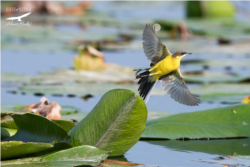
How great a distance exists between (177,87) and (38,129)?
43cm

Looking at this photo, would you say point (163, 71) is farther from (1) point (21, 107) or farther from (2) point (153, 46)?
(1) point (21, 107)

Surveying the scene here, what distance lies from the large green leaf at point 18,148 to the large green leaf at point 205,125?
50 cm

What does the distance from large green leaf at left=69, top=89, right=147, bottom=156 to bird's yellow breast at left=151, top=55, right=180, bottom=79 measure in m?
0.11

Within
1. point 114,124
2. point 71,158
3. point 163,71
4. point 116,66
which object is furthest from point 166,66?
point 116,66

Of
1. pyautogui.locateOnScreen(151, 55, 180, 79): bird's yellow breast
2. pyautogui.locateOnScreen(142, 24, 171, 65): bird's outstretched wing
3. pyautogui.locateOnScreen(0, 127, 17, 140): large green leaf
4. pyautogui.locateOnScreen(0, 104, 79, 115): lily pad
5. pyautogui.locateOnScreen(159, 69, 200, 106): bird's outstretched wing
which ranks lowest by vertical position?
pyautogui.locateOnScreen(0, 104, 79, 115): lily pad

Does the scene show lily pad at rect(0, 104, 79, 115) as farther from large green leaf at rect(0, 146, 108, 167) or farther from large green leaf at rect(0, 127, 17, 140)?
large green leaf at rect(0, 146, 108, 167)

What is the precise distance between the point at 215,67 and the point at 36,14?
17.6 feet

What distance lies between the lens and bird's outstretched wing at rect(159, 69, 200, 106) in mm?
1304

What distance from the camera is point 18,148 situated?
122 centimetres

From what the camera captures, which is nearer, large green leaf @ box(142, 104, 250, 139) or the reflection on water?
the reflection on water

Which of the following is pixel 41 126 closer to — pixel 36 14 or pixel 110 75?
pixel 110 75

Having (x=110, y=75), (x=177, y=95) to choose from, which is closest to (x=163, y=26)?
(x=110, y=75)

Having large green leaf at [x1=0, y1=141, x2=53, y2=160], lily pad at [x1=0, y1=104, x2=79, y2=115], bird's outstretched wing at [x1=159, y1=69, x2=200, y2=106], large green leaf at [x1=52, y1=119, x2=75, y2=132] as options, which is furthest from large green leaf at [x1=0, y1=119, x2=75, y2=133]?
lily pad at [x1=0, y1=104, x2=79, y2=115]

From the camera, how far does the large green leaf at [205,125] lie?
1654 millimetres
